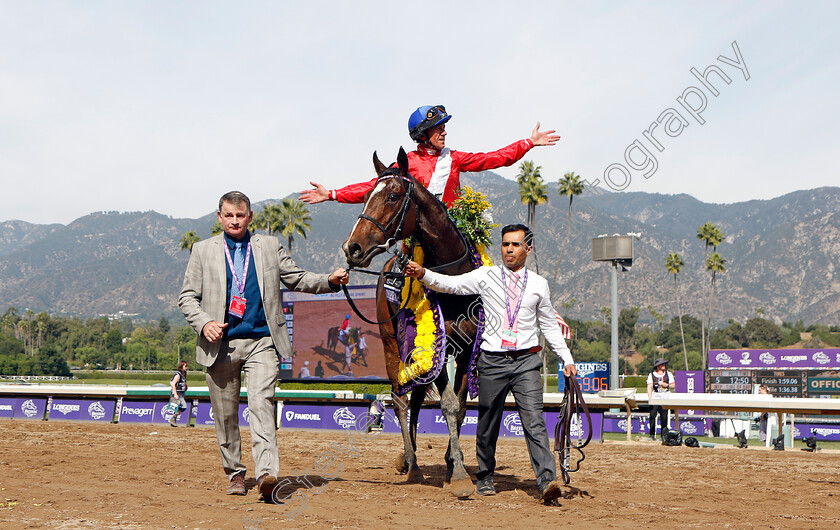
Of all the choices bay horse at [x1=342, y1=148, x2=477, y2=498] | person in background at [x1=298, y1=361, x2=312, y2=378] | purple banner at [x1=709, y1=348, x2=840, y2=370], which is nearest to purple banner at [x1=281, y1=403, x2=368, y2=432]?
person in background at [x1=298, y1=361, x2=312, y2=378]

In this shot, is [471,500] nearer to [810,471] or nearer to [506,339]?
[506,339]

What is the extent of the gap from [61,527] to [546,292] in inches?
174

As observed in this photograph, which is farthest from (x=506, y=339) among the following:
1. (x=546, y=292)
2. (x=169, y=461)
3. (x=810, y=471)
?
(x=810, y=471)

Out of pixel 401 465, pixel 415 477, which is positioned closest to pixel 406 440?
pixel 401 465

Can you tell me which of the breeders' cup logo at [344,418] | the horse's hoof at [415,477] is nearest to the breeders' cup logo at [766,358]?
the breeders' cup logo at [344,418]

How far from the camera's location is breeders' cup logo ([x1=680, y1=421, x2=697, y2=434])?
27.4 metres

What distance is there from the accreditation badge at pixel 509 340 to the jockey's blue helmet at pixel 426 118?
237 centimetres

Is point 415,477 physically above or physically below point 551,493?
below

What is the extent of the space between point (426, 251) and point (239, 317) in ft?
6.16

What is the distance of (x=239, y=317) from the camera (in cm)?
658

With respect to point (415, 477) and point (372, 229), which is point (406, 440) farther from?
point (372, 229)

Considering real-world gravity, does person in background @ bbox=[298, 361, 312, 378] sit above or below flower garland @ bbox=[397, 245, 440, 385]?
below

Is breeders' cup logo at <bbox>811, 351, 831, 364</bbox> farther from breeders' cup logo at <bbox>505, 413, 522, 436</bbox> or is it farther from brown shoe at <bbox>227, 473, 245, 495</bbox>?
brown shoe at <bbox>227, 473, 245, 495</bbox>

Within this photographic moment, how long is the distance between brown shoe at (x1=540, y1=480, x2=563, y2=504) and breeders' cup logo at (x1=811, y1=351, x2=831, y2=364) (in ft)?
137
